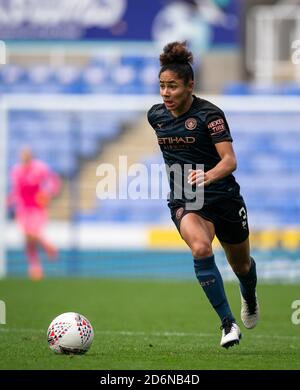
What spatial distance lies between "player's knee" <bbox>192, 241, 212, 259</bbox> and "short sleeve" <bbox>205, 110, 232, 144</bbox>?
78 centimetres

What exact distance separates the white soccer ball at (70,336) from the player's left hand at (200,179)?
1.33 metres

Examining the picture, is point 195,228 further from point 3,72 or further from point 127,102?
point 3,72

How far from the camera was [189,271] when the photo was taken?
59.1ft

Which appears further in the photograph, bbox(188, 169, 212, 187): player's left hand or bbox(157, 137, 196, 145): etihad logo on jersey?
bbox(157, 137, 196, 145): etihad logo on jersey

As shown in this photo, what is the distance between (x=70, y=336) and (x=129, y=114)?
1293 centimetres

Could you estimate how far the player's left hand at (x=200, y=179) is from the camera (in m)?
7.52

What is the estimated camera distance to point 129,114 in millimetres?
20047

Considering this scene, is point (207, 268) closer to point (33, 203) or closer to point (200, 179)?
point (200, 179)

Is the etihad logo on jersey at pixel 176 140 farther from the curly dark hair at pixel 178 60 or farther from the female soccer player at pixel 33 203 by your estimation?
the female soccer player at pixel 33 203

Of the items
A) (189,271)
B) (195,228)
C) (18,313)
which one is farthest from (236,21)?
(195,228)

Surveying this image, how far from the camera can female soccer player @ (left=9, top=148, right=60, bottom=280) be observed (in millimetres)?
17922

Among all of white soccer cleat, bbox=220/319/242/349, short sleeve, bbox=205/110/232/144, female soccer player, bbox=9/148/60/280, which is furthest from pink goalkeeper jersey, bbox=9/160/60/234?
white soccer cleat, bbox=220/319/242/349

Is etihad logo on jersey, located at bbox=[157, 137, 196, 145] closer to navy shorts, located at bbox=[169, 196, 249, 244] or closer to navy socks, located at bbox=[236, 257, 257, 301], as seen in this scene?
navy shorts, located at bbox=[169, 196, 249, 244]

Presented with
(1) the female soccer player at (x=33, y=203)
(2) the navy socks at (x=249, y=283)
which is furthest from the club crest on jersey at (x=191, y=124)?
(1) the female soccer player at (x=33, y=203)
